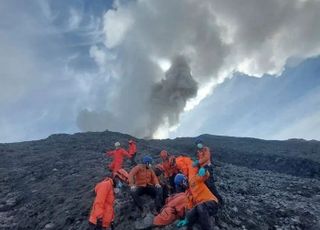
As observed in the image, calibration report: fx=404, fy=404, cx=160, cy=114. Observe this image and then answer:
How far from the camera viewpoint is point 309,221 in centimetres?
1579

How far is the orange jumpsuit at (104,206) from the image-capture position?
12.5 m

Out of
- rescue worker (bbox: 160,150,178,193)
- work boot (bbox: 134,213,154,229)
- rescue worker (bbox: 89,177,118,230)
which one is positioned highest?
rescue worker (bbox: 160,150,178,193)

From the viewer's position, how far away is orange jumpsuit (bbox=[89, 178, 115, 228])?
12.5 meters

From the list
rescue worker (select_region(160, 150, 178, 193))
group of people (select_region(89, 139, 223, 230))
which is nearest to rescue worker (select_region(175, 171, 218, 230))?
group of people (select_region(89, 139, 223, 230))

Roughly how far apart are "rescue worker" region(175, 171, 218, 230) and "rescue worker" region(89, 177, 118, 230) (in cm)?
235

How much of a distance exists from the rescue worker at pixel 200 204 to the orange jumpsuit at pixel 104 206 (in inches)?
92.4

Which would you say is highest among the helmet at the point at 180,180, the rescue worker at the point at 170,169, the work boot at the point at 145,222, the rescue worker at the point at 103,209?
the rescue worker at the point at 170,169

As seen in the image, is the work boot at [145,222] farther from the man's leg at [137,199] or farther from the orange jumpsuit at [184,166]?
the orange jumpsuit at [184,166]

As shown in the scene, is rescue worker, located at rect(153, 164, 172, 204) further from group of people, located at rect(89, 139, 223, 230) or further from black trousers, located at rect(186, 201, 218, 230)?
black trousers, located at rect(186, 201, 218, 230)

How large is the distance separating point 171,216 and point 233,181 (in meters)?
10.1

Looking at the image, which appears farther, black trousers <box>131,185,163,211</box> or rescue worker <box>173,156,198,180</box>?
rescue worker <box>173,156,198,180</box>

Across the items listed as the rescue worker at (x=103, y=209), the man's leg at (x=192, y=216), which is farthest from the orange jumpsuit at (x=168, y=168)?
the man's leg at (x=192, y=216)

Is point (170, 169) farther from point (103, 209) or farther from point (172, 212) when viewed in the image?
point (103, 209)

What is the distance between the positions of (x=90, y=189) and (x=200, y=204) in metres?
8.56
